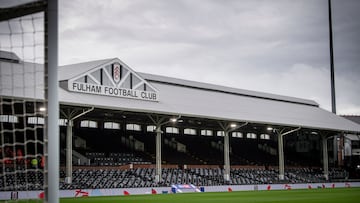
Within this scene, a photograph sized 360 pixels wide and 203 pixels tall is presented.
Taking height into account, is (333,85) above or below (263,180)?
above

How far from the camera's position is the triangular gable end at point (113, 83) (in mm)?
42469

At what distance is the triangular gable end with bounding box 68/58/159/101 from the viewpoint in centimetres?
4247

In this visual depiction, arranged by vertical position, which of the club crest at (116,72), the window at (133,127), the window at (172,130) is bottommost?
the window at (172,130)

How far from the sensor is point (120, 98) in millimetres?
44812

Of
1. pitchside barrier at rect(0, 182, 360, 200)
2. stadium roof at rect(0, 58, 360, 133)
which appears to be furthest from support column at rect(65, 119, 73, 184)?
stadium roof at rect(0, 58, 360, 133)

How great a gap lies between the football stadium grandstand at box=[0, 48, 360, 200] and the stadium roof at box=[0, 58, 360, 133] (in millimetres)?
112

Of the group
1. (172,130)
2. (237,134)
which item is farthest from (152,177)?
(237,134)

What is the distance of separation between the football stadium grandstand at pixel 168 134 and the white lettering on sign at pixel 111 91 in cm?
8

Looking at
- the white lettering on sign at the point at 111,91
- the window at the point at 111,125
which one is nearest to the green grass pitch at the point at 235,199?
the white lettering on sign at the point at 111,91

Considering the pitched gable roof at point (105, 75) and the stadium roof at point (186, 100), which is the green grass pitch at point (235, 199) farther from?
the pitched gable roof at point (105, 75)

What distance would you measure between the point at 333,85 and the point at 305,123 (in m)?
20.0

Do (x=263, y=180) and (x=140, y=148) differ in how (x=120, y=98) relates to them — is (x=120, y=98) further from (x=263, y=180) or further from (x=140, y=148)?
(x=263, y=180)

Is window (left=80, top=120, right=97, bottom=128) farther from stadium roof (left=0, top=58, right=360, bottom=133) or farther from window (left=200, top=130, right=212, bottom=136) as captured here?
window (left=200, top=130, right=212, bottom=136)

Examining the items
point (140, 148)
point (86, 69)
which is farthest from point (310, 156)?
point (86, 69)
